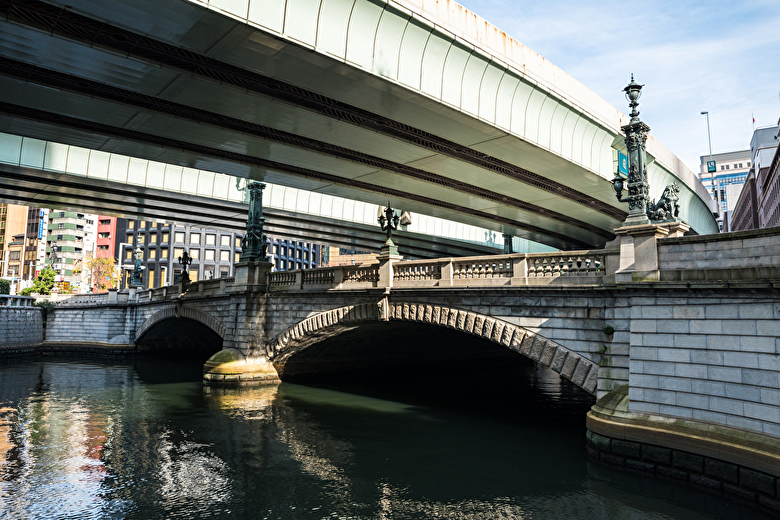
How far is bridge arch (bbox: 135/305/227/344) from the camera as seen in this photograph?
108ft

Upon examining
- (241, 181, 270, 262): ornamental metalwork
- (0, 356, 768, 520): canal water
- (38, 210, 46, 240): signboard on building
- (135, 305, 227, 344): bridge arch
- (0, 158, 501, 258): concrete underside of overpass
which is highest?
(38, 210, 46, 240): signboard on building

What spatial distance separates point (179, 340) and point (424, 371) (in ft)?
92.1

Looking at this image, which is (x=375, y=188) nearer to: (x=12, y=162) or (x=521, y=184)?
(x=521, y=184)

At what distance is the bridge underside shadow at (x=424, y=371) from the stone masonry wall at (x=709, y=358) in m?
10.1

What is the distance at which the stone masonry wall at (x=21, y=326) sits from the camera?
156ft

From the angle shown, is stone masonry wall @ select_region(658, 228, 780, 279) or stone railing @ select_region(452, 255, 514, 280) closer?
stone masonry wall @ select_region(658, 228, 780, 279)

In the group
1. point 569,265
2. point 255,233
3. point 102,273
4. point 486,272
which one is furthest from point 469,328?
point 102,273

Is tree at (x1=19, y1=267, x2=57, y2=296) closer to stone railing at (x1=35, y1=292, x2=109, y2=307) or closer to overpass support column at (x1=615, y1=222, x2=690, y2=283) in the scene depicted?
stone railing at (x1=35, y1=292, x2=109, y2=307)

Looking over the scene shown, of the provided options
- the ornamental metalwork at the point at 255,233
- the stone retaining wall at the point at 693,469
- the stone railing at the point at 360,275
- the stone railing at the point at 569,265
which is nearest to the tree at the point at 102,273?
the ornamental metalwork at the point at 255,233

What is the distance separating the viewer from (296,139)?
893 inches

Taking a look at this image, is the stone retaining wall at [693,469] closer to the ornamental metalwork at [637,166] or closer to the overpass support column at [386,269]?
the ornamental metalwork at [637,166]

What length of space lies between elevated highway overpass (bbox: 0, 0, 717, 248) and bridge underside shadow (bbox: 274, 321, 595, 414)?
29.4 ft

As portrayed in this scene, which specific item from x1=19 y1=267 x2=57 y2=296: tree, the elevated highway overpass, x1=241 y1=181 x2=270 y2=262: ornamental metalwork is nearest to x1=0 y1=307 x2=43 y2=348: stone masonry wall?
x1=19 y1=267 x2=57 y2=296: tree

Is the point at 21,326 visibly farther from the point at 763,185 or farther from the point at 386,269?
the point at 763,185
